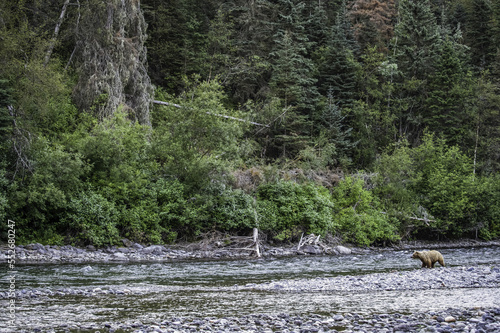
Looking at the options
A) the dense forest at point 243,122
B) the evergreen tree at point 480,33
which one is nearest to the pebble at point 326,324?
the dense forest at point 243,122

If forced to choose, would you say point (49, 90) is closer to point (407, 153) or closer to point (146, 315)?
point (146, 315)

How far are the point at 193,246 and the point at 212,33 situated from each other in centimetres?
2448

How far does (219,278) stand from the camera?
14602mm

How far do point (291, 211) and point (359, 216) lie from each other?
17.1ft

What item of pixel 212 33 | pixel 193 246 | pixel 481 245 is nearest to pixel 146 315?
pixel 193 246

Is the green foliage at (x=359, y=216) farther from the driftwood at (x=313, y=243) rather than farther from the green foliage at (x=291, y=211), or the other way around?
the driftwood at (x=313, y=243)

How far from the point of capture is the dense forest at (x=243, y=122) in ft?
70.5

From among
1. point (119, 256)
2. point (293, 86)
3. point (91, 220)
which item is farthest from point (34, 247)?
point (293, 86)

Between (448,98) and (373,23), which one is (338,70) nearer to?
(448,98)

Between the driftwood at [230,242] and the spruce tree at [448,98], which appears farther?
the spruce tree at [448,98]

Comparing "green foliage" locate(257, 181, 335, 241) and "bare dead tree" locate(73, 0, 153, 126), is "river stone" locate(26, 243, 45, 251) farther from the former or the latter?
"green foliage" locate(257, 181, 335, 241)

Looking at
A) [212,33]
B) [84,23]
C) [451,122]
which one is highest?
[212,33]

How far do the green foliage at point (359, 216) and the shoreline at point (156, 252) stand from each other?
0.82 metres

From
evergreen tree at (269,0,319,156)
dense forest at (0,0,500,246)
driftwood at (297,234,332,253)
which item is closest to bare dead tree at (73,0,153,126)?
dense forest at (0,0,500,246)
